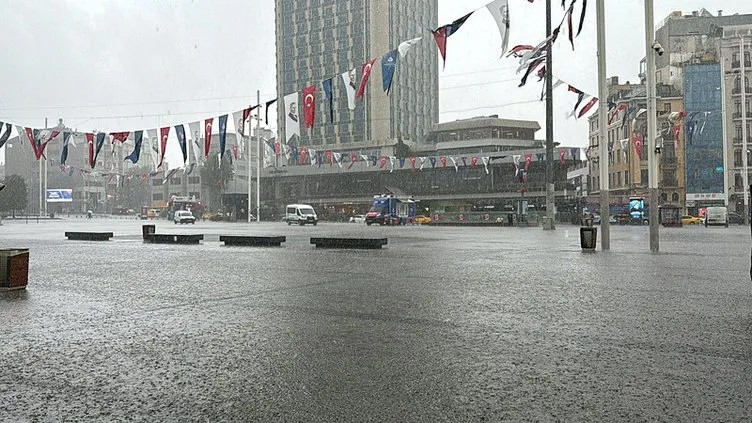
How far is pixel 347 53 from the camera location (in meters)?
112

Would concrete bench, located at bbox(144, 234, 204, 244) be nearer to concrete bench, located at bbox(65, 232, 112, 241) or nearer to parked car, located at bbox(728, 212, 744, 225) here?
concrete bench, located at bbox(65, 232, 112, 241)

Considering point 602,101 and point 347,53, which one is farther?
point 347,53

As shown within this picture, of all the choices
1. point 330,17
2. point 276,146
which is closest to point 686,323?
point 276,146

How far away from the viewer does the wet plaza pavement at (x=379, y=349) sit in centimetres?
394

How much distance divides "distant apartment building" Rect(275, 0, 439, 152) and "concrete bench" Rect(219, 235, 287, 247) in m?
81.5

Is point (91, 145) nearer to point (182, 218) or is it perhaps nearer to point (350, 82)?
point (350, 82)

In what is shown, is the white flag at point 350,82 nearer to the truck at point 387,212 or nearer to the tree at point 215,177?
the truck at point 387,212

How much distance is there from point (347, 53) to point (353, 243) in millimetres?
95773

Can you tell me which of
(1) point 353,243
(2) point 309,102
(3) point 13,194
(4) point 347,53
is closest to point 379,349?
(1) point 353,243

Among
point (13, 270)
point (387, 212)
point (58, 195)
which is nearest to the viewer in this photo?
point (13, 270)

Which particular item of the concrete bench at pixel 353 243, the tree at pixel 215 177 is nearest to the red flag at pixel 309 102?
the concrete bench at pixel 353 243

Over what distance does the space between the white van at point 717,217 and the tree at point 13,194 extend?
311ft

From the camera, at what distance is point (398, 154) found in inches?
4156

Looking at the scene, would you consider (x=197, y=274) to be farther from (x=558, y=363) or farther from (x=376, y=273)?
(x=558, y=363)
